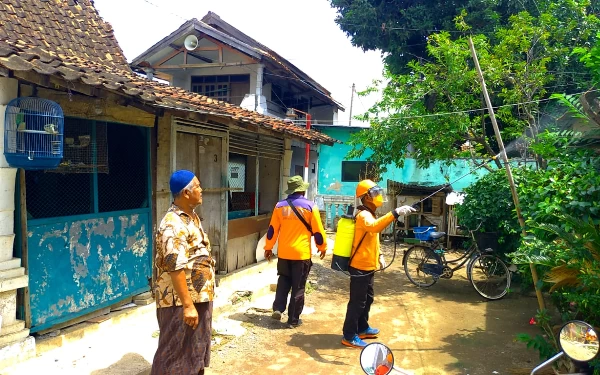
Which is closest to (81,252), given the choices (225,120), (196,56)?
(225,120)

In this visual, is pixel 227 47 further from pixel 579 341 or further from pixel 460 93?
pixel 579 341

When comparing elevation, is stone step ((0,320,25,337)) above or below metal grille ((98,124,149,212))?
below

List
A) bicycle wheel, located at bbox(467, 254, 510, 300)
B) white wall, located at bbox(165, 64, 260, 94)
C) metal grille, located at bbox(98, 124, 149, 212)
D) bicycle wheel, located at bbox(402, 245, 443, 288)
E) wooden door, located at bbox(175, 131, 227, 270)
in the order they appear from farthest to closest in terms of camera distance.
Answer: white wall, located at bbox(165, 64, 260, 94) → bicycle wheel, located at bbox(402, 245, 443, 288) → bicycle wheel, located at bbox(467, 254, 510, 300) → wooden door, located at bbox(175, 131, 227, 270) → metal grille, located at bbox(98, 124, 149, 212)

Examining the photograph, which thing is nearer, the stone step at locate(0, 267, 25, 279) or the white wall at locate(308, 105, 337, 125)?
the stone step at locate(0, 267, 25, 279)

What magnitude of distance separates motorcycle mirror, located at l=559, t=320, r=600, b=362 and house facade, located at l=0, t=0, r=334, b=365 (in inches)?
148

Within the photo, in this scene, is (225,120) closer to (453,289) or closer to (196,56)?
(453,289)

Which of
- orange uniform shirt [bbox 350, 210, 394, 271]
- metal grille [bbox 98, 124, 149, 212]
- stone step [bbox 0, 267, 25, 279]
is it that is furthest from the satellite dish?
stone step [bbox 0, 267, 25, 279]

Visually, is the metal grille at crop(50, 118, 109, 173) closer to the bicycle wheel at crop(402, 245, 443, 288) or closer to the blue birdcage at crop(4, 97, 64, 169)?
the blue birdcage at crop(4, 97, 64, 169)

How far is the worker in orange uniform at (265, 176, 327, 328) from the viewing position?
5.40 m

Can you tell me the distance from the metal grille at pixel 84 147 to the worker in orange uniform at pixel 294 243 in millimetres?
2183

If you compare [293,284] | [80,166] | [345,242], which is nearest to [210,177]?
[293,284]

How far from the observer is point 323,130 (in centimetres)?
1742

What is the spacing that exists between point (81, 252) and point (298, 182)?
267cm

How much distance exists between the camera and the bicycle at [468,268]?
22.7ft
